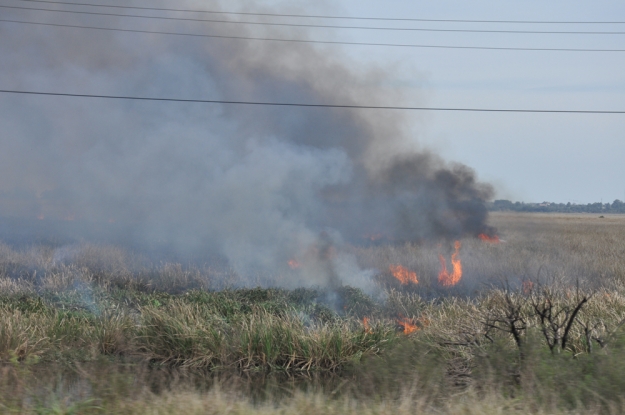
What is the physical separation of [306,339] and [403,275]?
8.75 m

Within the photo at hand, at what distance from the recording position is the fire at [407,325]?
12884mm

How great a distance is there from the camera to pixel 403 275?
1984 cm

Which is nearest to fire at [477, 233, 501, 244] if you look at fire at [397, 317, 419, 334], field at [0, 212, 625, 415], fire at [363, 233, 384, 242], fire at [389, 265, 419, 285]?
field at [0, 212, 625, 415]

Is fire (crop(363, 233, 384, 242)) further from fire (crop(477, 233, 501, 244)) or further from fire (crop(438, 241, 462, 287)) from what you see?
fire (crop(438, 241, 462, 287))

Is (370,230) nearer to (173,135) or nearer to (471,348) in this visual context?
(173,135)

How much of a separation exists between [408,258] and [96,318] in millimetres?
12357

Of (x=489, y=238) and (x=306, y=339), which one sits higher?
(x=489, y=238)

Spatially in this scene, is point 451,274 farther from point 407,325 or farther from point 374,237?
point 374,237

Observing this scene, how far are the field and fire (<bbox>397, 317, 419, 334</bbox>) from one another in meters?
0.16

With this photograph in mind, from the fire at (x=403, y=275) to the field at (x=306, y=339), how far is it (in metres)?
0.25

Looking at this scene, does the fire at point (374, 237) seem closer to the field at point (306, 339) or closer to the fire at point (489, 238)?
the field at point (306, 339)

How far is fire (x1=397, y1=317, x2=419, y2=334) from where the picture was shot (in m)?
12.9

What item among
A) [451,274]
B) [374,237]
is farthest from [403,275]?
[374,237]

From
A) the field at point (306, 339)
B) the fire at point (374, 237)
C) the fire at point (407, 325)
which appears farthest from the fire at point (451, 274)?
the fire at point (374, 237)
